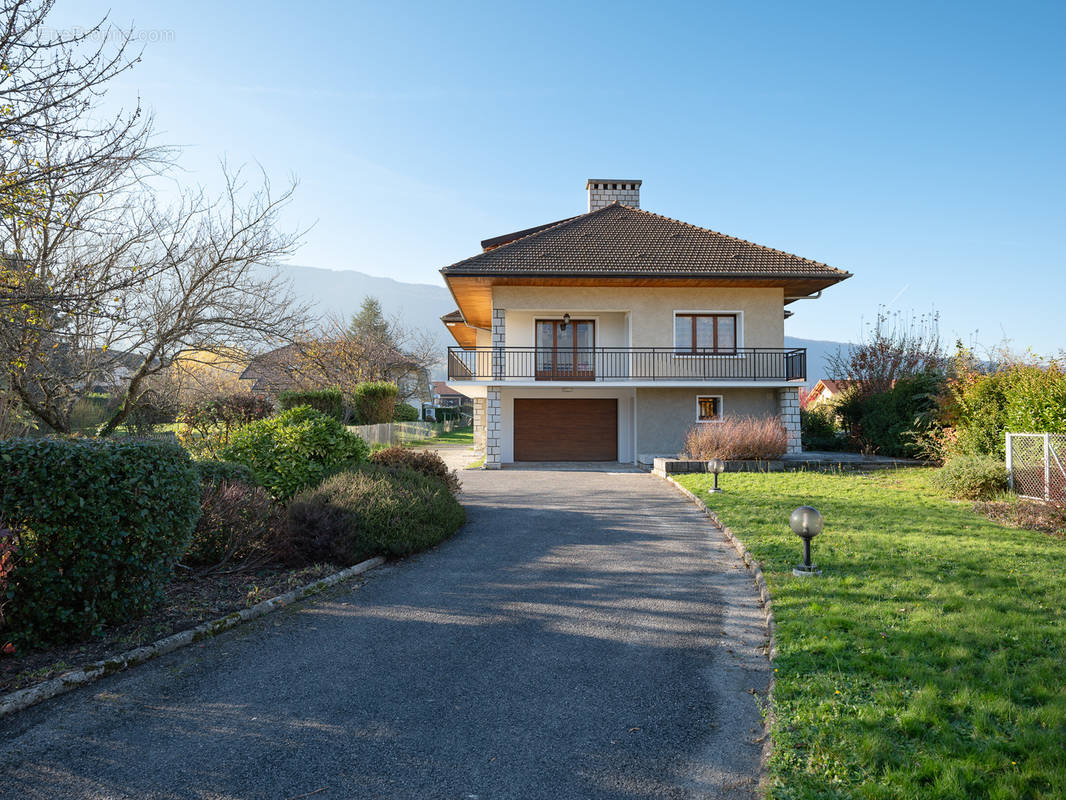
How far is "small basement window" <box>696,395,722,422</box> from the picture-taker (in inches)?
799

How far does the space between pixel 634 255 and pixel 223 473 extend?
49.0ft

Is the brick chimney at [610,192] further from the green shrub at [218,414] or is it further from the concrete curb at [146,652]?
the concrete curb at [146,652]

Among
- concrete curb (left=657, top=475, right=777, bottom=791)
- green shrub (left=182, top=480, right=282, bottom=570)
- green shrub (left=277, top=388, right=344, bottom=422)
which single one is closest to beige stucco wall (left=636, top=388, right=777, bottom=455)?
concrete curb (left=657, top=475, right=777, bottom=791)

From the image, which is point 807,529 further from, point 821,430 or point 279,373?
point 279,373

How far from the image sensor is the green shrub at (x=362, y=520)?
7.22m

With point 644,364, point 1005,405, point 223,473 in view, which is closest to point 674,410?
point 644,364

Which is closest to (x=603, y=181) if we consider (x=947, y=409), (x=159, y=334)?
(x=947, y=409)

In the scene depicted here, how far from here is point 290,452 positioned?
9.63m

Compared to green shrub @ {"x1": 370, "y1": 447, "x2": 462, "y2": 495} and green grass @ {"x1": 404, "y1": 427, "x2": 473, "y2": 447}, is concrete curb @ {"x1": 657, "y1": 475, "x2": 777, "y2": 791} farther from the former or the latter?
green grass @ {"x1": 404, "y1": 427, "x2": 473, "y2": 447}

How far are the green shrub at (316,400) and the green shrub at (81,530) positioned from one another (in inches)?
537

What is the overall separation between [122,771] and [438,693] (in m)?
1.67

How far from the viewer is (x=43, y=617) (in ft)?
14.5

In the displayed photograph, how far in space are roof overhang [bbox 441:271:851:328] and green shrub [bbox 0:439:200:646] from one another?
46.5 feet

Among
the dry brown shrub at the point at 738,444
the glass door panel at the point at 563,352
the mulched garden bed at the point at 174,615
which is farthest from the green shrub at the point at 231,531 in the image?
the glass door panel at the point at 563,352
